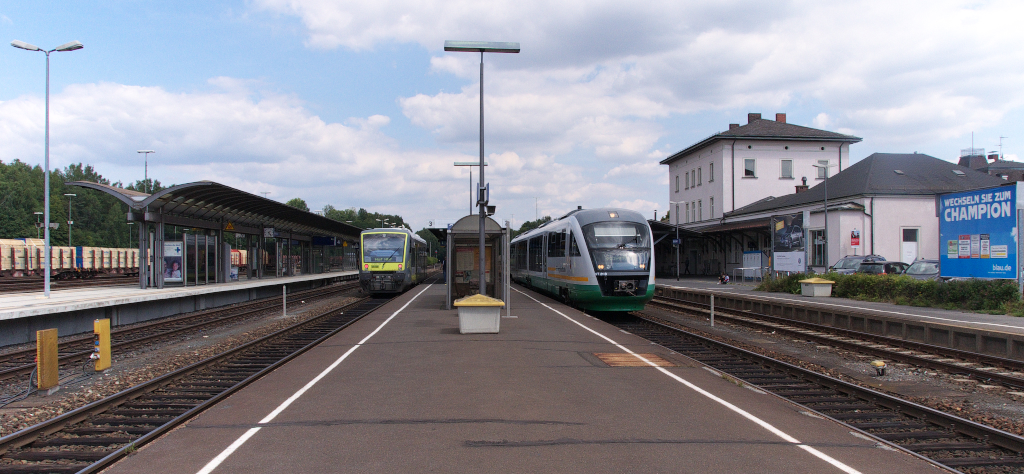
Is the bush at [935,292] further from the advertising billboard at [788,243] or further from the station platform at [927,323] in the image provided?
the advertising billboard at [788,243]

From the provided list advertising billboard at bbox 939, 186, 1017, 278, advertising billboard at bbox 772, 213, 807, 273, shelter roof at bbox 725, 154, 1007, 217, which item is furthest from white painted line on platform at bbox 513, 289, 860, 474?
shelter roof at bbox 725, 154, 1007, 217

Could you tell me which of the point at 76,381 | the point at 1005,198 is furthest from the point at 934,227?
the point at 76,381

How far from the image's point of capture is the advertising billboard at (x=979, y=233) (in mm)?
17797

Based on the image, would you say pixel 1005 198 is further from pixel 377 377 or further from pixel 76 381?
pixel 76 381

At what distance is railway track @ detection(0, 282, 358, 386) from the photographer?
1082 cm

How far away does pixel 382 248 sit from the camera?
27.0 metres

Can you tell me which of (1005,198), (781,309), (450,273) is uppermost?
(1005,198)

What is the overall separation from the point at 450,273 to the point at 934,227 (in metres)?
31.9

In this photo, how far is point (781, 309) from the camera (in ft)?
65.4

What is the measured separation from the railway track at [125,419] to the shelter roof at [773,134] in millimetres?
47951

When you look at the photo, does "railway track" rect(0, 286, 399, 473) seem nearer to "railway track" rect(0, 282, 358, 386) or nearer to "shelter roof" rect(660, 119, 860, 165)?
"railway track" rect(0, 282, 358, 386)

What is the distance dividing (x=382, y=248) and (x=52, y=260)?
27559 millimetres

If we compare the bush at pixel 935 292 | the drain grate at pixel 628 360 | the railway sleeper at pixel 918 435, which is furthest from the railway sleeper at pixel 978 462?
the bush at pixel 935 292

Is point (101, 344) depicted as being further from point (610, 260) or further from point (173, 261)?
point (173, 261)
